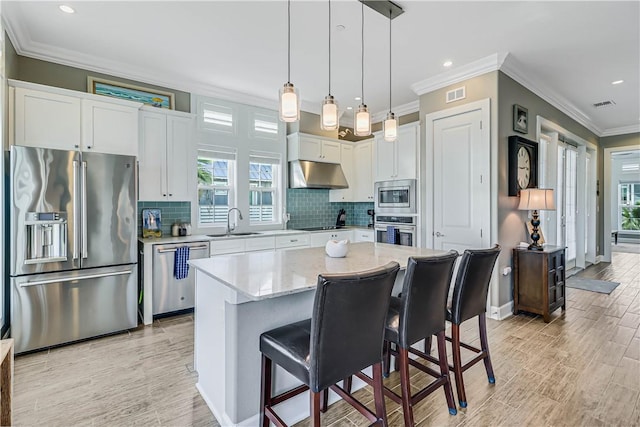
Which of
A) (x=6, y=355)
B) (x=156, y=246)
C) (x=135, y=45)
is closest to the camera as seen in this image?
(x=6, y=355)

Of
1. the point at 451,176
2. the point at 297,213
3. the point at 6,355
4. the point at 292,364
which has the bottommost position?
the point at 292,364

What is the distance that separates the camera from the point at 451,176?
3.94 metres

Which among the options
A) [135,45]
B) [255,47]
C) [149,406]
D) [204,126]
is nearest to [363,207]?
[204,126]

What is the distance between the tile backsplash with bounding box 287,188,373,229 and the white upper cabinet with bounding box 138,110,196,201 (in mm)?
1723

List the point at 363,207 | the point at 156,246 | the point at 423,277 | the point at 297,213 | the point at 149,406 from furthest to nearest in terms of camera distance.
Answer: the point at 363,207 < the point at 297,213 < the point at 156,246 < the point at 149,406 < the point at 423,277

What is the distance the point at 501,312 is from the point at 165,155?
4.39 metres

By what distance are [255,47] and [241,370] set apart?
300 cm

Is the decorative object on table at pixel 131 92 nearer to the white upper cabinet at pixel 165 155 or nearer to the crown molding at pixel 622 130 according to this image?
the white upper cabinet at pixel 165 155

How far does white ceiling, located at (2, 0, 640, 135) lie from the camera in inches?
104

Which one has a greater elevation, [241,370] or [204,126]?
[204,126]

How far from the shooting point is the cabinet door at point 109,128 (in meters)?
3.24

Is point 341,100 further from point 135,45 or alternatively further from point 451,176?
point 135,45

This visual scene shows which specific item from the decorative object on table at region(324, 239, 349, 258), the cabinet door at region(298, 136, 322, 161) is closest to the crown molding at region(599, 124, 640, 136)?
the cabinet door at region(298, 136, 322, 161)

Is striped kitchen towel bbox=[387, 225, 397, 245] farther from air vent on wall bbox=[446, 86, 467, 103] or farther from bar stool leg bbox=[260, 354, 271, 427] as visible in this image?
bar stool leg bbox=[260, 354, 271, 427]
